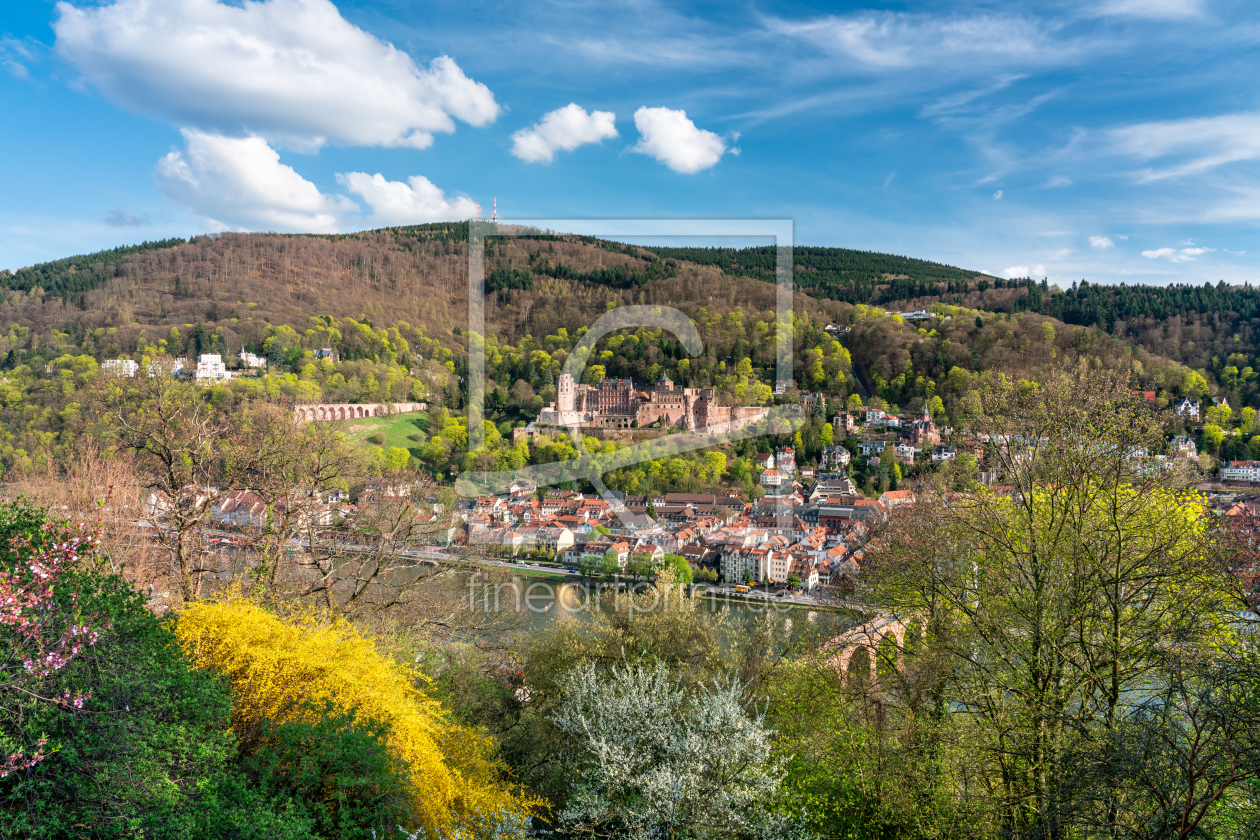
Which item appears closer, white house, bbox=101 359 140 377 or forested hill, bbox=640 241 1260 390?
white house, bbox=101 359 140 377

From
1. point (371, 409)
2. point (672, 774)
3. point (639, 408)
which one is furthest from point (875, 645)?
point (639, 408)

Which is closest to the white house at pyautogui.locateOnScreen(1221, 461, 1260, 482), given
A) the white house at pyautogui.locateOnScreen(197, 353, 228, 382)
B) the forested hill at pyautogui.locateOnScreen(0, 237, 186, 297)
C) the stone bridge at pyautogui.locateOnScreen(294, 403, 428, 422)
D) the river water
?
the river water

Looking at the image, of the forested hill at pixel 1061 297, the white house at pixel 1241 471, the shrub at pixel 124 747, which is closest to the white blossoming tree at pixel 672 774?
the shrub at pixel 124 747

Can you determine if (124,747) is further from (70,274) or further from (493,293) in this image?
(70,274)

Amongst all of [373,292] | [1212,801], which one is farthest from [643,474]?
[373,292]

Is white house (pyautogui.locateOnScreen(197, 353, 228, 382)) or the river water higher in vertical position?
white house (pyautogui.locateOnScreen(197, 353, 228, 382))

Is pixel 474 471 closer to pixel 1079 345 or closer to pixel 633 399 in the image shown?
pixel 633 399

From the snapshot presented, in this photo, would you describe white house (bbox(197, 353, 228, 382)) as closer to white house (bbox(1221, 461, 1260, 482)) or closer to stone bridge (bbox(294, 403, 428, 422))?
stone bridge (bbox(294, 403, 428, 422))
